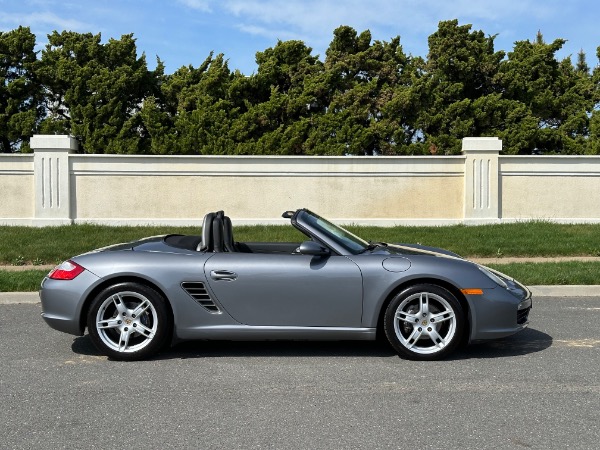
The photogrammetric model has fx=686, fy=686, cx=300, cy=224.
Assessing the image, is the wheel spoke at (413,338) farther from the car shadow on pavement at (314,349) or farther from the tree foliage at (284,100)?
the tree foliage at (284,100)

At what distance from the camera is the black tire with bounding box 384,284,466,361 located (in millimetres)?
5480

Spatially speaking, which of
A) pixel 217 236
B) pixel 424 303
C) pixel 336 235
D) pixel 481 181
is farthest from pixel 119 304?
pixel 481 181

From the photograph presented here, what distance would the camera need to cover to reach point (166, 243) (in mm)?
6074

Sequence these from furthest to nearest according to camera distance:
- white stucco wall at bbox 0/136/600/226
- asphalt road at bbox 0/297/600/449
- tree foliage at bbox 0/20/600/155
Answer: tree foliage at bbox 0/20/600/155 < white stucco wall at bbox 0/136/600/226 < asphalt road at bbox 0/297/600/449

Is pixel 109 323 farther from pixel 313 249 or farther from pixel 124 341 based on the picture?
pixel 313 249

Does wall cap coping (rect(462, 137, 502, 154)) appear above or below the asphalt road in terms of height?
above

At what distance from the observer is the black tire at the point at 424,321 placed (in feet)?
18.0

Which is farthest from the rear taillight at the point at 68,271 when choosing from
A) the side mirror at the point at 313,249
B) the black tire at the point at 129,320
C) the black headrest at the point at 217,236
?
the side mirror at the point at 313,249

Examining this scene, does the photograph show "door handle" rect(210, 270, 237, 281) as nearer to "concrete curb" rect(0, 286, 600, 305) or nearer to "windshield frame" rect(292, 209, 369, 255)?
"windshield frame" rect(292, 209, 369, 255)

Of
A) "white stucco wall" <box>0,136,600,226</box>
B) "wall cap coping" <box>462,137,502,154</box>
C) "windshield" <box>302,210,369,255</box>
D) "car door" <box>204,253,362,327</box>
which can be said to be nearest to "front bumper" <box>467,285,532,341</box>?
"car door" <box>204,253,362,327</box>

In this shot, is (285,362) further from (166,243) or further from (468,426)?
(468,426)

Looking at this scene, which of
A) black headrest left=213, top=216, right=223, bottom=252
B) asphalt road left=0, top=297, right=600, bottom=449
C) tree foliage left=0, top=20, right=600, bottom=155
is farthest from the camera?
tree foliage left=0, top=20, right=600, bottom=155

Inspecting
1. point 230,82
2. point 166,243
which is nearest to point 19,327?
point 166,243

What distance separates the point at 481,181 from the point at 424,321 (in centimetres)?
1201
